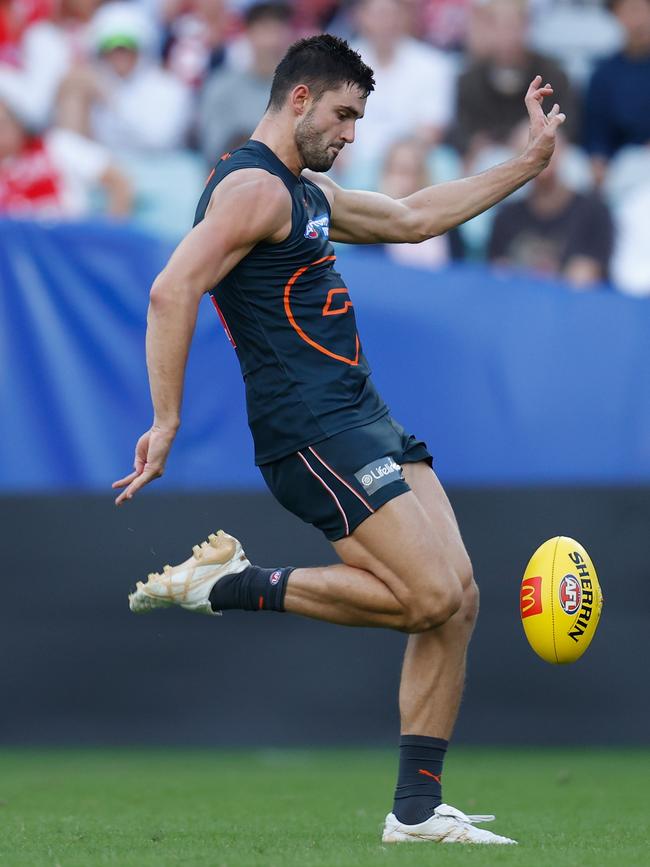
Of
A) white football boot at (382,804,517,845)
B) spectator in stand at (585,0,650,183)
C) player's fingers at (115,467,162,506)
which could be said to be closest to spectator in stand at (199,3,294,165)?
spectator in stand at (585,0,650,183)

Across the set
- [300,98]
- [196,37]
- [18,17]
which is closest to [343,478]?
[300,98]

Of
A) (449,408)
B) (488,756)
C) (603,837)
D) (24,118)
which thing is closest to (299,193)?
(603,837)

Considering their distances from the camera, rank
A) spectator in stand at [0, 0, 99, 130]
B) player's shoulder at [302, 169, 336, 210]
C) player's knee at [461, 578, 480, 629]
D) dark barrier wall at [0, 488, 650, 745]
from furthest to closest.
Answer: spectator in stand at [0, 0, 99, 130] < dark barrier wall at [0, 488, 650, 745] < player's shoulder at [302, 169, 336, 210] < player's knee at [461, 578, 480, 629]

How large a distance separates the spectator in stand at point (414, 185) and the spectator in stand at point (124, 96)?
1.86 meters

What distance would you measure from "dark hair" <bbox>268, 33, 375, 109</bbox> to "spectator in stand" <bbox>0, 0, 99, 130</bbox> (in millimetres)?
5620

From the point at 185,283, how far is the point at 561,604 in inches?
62.2

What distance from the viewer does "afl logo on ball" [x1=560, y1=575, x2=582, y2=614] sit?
4.75 m

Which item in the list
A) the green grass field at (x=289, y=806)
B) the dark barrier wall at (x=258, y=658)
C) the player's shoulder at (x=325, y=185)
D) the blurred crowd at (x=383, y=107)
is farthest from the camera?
the blurred crowd at (x=383, y=107)

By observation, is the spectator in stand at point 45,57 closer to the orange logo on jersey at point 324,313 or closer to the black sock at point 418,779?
the orange logo on jersey at point 324,313

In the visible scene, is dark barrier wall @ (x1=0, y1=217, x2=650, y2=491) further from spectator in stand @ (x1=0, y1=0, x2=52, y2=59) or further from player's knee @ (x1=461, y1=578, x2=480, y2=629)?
spectator in stand @ (x1=0, y1=0, x2=52, y2=59)

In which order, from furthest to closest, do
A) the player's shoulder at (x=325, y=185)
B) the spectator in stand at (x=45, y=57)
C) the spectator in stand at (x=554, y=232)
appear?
the spectator in stand at (x=45, y=57), the spectator in stand at (x=554, y=232), the player's shoulder at (x=325, y=185)

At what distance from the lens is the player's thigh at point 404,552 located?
4441 millimetres

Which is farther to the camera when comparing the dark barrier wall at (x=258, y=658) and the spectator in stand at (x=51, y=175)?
the spectator in stand at (x=51, y=175)

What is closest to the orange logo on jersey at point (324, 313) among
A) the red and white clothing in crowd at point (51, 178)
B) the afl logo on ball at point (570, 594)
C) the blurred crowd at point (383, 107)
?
the afl logo on ball at point (570, 594)
